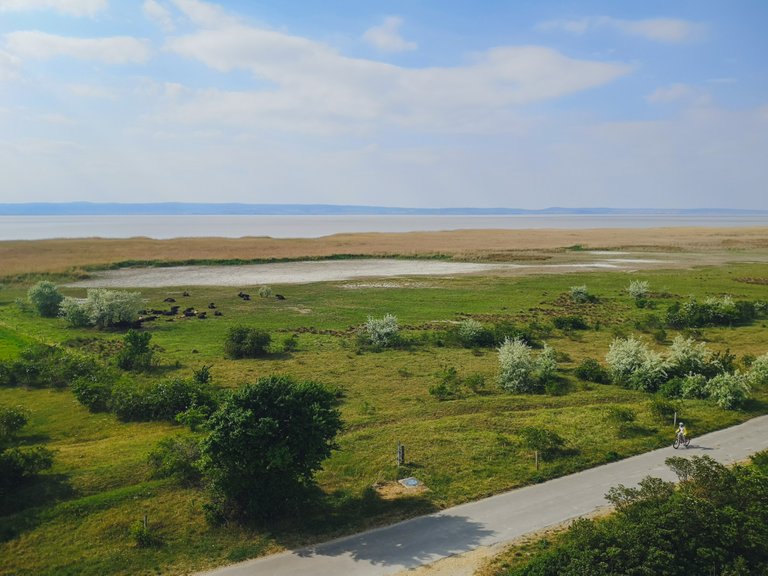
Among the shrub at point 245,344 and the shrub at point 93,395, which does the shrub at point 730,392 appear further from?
the shrub at point 93,395

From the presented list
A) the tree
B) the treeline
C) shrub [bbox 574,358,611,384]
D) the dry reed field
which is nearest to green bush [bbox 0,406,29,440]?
the tree

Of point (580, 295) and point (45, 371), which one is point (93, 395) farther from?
point (580, 295)

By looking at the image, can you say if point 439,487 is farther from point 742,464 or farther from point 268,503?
point 742,464

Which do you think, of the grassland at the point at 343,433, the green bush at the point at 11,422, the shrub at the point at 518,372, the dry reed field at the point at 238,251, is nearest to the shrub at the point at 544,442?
the grassland at the point at 343,433

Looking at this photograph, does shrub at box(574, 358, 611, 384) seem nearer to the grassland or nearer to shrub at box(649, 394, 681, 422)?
the grassland

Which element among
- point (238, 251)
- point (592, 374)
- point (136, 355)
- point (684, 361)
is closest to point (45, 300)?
point (136, 355)

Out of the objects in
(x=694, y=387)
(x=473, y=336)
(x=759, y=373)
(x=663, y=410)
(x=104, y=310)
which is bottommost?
(x=694, y=387)
